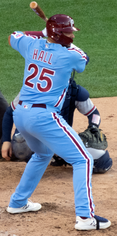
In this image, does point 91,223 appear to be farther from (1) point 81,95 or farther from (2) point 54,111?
(1) point 81,95

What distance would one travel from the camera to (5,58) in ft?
32.5

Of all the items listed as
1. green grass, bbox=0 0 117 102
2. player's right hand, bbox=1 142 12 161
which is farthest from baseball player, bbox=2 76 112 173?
green grass, bbox=0 0 117 102

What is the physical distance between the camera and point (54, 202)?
3469 mm

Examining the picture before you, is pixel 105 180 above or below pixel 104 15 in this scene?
below

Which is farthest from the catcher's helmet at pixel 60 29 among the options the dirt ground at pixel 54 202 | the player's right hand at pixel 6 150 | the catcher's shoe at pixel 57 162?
the catcher's shoe at pixel 57 162

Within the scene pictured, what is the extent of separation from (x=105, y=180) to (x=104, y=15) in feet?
32.6

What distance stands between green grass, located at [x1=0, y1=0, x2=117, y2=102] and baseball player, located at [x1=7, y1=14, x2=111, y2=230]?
435 cm

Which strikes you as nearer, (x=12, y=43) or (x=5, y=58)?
(x=12, y=43)

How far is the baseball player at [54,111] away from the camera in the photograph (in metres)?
2.78

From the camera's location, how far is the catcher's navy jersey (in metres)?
2.86

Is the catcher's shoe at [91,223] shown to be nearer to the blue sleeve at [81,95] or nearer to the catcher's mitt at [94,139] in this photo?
the catcher's mitt at [94,139]

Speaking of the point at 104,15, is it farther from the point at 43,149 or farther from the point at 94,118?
the point at 43,149

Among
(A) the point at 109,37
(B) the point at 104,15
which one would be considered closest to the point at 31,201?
(A) the point at 109,37

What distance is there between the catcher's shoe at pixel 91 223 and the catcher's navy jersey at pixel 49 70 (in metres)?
0.97
